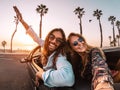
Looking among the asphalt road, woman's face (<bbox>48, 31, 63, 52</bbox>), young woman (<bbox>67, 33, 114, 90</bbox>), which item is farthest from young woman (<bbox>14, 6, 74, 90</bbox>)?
the asphalt road

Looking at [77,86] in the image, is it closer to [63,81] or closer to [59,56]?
[63,81]

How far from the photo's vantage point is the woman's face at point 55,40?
3064 mm

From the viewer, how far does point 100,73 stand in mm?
2629

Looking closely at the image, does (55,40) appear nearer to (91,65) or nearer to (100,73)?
(91,65)

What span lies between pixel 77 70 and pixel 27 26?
7.01ft

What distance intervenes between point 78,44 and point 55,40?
0.21 metres

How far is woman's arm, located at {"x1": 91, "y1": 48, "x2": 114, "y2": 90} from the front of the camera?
96.0 inches

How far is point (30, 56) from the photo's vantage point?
5.45 metres

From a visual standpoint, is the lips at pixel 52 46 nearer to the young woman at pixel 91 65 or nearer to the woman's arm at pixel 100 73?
the young woman at pixel 91 65

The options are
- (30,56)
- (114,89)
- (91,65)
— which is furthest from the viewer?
(30,56)

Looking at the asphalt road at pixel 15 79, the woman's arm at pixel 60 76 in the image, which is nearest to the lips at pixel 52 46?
the woman's arm at pixel 60 76

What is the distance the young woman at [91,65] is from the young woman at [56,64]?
104 mm

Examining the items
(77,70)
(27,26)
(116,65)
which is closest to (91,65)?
(77,70)

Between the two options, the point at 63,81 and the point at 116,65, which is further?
the point at 116,65
